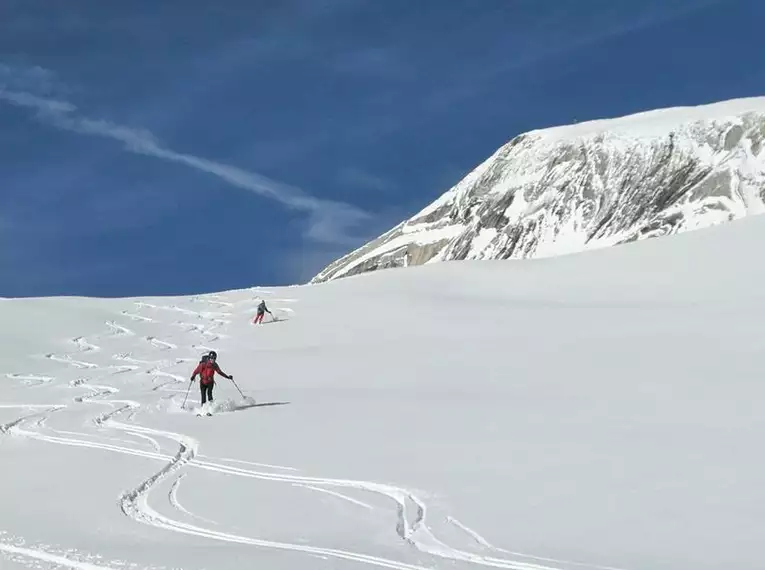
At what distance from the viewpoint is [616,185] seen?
16688 cm

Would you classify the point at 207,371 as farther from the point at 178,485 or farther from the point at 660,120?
the point at 660,120

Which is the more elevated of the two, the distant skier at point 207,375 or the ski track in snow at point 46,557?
the distant skier at point 207,375

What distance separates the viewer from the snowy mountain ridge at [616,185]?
147625 millimetres

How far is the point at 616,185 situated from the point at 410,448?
165 metres

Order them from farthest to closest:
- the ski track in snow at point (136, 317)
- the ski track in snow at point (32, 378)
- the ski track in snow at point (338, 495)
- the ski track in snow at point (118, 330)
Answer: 1. the ski track in snow at point (136, 317)
2. the ski track in snow at point (118, 330)
3. the ski track in snow at point (32, 378)
4. the ski track in snow at point (338, 495)

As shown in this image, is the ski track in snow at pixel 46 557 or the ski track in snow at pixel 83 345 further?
the ski track in snow at pixel 83 345

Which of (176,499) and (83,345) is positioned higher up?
(83,345)

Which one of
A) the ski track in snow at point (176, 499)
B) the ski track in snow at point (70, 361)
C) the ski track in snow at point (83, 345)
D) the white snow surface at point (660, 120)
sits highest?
the white snow surface at point (660, 120)

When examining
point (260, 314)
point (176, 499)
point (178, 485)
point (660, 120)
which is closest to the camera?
point (176, 499)

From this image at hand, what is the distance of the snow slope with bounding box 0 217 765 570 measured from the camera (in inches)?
248

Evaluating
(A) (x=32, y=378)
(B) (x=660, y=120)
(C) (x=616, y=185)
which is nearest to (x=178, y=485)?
(A) (x=32, y=378)

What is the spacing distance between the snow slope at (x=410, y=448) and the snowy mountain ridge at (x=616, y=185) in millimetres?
130344

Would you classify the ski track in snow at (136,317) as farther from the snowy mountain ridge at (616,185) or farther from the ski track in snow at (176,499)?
the snowy mountain ridge at (616,185)

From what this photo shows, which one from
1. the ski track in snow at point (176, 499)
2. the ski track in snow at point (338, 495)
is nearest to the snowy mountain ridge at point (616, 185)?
the ski track in snow at point (338, 495)
